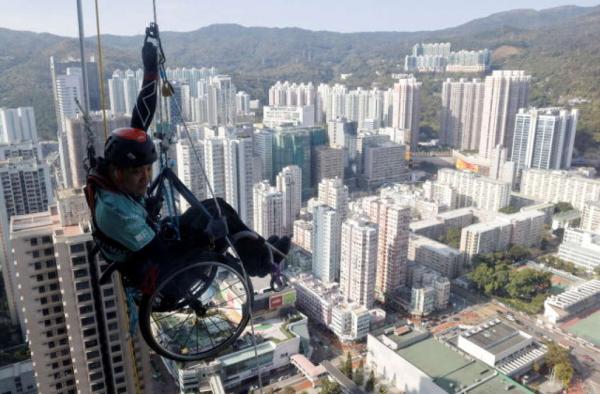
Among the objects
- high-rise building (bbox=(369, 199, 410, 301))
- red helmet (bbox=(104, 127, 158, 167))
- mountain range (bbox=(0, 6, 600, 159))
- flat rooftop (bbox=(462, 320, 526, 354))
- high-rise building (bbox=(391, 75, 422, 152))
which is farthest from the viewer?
mountain range (bbox=(0, 6, 600, 159))

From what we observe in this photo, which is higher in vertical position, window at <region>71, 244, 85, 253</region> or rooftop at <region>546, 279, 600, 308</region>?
window at <region>71, 244, 85, 253</region>

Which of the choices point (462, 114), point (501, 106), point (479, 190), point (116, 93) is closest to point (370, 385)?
point (479, 190)

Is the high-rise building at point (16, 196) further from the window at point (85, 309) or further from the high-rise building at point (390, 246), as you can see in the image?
the high-rise building at point (390, 246)

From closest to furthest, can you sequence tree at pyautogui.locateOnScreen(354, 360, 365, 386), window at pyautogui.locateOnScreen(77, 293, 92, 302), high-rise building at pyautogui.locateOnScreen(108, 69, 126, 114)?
window at pyautogui.locateOnScreen(77, 293, 92, 302) < tree at pyautogui.locateOnScreen(354, 360, 365, 386) < high-rise building at pyautogui.locateOnScreen(108, 69, 126, 114)

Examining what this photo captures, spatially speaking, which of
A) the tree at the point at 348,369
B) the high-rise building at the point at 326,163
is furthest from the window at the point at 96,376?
the high-rise building at the point at 326,163

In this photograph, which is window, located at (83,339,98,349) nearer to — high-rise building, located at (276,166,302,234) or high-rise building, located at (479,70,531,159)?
high-rise building, located at (276,166,302,234)

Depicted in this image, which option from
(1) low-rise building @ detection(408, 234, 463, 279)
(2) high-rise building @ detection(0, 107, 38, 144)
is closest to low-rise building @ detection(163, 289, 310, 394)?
(1) low-rise building @ detection(408, 234, 463, 279)
